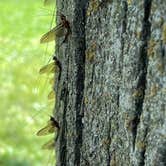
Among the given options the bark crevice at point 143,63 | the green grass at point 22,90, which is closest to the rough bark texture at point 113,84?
the bark crevice at point 143,63

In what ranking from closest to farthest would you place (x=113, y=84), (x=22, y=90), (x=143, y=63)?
(x=143, y=63) < (x=113, y=84) < (x=22, y=90)

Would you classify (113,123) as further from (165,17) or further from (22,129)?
(22,129)

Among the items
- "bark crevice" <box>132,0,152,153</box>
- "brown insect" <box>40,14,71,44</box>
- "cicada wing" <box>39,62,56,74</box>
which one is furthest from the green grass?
"bark crevice" <box>132,0,152,153</box>

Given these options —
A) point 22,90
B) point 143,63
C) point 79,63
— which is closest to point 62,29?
point 79,63

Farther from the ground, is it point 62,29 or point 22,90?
point 22,90

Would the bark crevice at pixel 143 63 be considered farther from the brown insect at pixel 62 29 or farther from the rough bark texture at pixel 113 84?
the brown insect at pixel 62 29

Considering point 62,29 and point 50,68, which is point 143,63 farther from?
point 50,68

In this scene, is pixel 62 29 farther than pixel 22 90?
No

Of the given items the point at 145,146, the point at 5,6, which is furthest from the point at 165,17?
the point at 5,6

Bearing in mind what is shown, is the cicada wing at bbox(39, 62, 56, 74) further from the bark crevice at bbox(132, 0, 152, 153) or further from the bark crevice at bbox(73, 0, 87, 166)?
the bark crevice at bbox(132, 0, 152, 153)
